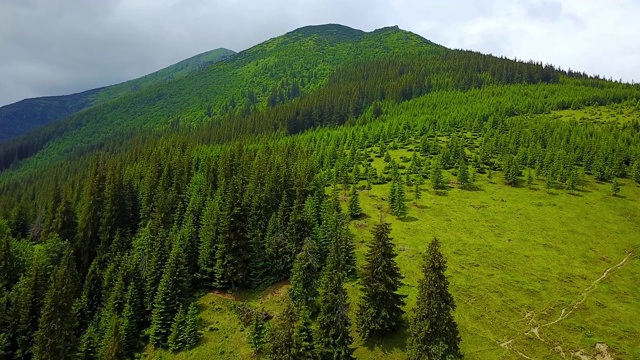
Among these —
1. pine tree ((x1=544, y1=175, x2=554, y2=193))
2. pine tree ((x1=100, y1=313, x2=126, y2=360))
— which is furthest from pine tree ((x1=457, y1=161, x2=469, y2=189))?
pine tree ((x1=100, y1=313, x2=126, y2=360))

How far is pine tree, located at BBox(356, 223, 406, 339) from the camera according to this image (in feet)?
186

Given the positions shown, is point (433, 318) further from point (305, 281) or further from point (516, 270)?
point (516, 270)

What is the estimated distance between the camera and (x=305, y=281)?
6875cm

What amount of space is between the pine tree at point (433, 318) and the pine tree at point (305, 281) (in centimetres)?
2442

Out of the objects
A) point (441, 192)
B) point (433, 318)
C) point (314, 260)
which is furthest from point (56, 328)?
point (441, 192)

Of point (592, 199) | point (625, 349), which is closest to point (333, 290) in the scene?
point (625, 349)

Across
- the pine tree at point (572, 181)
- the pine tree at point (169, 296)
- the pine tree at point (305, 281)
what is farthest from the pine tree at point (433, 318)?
the pine tree at point (572, 181)

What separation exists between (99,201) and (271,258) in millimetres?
55268

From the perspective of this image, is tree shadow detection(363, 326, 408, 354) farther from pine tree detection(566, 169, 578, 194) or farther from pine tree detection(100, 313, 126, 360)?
pine tree detection(566, 169, 578, 194)

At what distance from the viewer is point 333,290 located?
5356 centimetres

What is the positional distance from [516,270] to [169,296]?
214 ft

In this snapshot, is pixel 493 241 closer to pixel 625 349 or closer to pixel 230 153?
pixel 625 349

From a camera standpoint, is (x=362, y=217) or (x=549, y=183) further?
(x=549, y=183)

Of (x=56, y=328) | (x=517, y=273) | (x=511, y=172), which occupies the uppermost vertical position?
(x=511, y=172)
